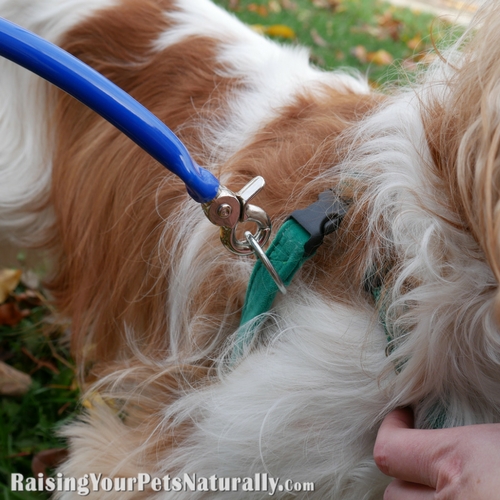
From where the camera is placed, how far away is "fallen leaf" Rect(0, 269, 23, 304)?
2.51 meters

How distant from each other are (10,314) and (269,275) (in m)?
1.68

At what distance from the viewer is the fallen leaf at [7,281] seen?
2.51 m

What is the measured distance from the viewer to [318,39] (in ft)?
15.9

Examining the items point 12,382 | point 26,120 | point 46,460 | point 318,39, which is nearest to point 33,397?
point 12,382

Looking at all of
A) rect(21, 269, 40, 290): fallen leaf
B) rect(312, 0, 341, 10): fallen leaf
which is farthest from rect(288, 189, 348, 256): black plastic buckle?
rect(312, 0, 341, 10): fallen leaf

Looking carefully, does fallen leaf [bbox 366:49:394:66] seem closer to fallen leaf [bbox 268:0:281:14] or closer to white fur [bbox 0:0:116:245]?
fallen leaf [bbox 268:0:281:14]

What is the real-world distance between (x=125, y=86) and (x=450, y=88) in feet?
3.04

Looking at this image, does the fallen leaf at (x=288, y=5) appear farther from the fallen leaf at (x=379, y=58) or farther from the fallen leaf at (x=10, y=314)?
the fallen leaf at (x=10, y=314)

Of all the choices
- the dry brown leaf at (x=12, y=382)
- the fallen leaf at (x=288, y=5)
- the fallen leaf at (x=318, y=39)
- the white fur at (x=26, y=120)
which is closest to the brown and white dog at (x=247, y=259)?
the white fur at (x=26, y=120)

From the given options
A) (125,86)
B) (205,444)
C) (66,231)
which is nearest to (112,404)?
(205,444)

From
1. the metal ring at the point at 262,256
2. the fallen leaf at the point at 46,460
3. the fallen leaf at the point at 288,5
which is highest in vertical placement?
the metal ring at the point at 262,256

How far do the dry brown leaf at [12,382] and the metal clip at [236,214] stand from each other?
1413 millimetres

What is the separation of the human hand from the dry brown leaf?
61.6 inches

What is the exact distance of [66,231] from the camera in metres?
1.80
